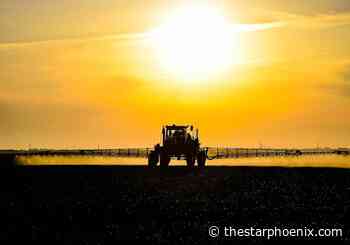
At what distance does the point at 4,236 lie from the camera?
762 inches

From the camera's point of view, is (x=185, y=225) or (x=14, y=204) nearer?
(x=185, y=225)

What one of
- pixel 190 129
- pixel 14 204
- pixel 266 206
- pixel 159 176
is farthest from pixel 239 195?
pixel 190 129

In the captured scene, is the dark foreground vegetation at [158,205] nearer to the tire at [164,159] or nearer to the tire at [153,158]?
the tire at [164,159]

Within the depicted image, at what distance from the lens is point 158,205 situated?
2628cm

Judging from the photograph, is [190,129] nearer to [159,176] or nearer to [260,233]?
[159,176]

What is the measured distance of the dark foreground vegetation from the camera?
20.4m

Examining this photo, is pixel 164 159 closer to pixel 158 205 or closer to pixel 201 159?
pixel 201 159

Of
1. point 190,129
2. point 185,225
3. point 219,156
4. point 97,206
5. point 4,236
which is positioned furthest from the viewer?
point 219,156

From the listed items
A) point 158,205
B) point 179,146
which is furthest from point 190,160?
point 158,205

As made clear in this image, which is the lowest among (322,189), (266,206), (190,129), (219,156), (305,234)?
(305,234)

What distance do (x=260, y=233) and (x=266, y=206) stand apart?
6207 millimetres

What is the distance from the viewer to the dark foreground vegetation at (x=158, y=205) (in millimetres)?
20375

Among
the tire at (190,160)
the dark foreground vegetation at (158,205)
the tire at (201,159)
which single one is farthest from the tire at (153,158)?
the dark foreground vegetation at (158,205)

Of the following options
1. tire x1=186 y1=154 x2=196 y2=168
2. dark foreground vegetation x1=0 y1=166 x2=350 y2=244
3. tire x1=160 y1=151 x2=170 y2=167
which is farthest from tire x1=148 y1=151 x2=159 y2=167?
dark foreground vegetation x1=0 y1=166 x2=350 y2=244
